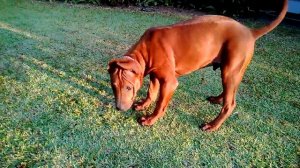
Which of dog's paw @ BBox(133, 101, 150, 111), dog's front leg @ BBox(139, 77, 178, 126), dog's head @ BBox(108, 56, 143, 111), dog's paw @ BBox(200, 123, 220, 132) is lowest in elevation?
dog's paw @ BBox(200, 123, 220, 132)

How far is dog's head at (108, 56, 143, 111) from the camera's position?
121 inches

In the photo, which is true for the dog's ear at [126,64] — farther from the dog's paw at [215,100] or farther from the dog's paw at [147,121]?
the dog's paw at [215,100]

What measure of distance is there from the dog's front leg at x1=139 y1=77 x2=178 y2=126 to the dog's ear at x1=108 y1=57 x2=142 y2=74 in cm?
34

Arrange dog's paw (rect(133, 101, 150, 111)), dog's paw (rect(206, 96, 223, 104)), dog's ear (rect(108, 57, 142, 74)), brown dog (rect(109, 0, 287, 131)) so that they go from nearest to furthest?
1. dog's ear (rect(108, 57, 142, 74))
2. brown dog (rect(109, 0, 287, 131))
3. dog's paw (rect(133, 101, 150, 111))
4. dog's paw (rect(206, 96, 223, 104))

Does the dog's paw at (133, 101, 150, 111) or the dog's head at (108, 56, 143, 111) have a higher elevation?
the dog's head at (108, 56, 143, 111)

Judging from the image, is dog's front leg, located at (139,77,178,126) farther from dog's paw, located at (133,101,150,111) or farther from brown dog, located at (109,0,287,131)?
dog's paw, located at (133,101,150,111)

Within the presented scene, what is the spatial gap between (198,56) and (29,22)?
16.6ft

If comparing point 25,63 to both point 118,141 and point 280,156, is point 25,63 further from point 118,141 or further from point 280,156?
point 280,156

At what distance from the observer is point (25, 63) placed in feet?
16.6

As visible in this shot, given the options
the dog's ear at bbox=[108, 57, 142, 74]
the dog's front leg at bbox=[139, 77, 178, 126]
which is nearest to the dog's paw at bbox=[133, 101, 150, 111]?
the dog's front leg at bbox=[139, 77, 178, 126]

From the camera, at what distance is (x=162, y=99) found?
11.4 ft

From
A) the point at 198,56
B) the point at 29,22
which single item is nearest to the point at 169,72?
the point at 198,56

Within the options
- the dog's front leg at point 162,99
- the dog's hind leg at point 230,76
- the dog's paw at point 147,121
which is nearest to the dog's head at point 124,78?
the dog's front leg at point 162,99

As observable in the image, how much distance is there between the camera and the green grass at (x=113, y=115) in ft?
10.3
